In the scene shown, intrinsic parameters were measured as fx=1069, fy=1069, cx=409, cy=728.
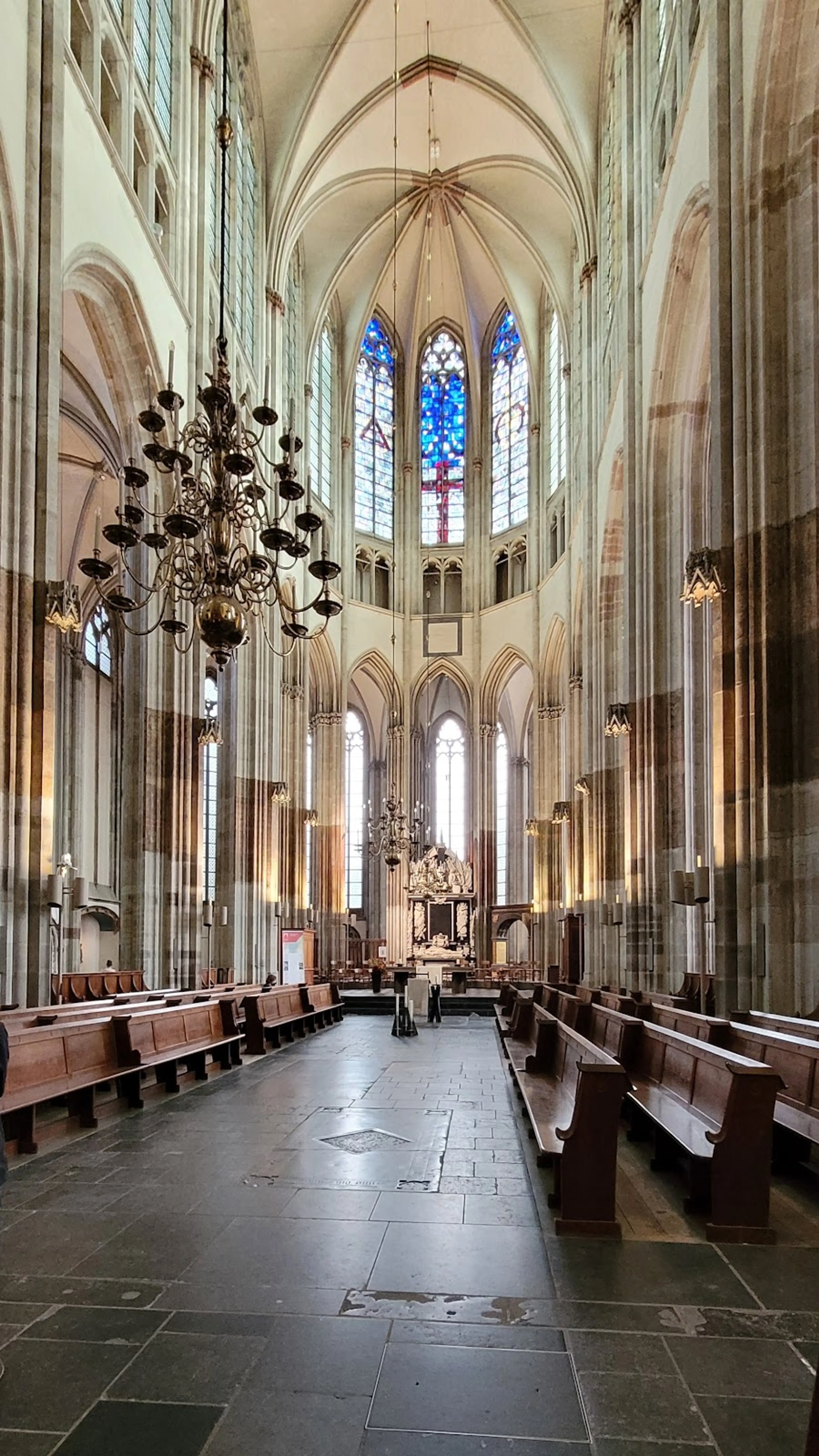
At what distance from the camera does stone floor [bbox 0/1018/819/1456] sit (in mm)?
3082

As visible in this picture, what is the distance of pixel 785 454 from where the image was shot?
9.58m

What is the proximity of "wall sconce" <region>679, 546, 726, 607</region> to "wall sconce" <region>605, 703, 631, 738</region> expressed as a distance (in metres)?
6.03

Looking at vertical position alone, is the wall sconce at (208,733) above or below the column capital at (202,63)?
below

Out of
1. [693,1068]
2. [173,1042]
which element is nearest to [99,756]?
[173,1042]

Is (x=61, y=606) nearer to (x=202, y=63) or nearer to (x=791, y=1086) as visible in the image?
(x=791, y=1086)

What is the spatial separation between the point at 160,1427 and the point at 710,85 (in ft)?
40.7

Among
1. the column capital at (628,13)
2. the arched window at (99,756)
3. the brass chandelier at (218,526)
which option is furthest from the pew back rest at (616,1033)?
the arched window at (99,756)

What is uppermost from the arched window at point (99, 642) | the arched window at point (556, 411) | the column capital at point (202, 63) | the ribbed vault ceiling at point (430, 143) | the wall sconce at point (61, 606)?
the ribbed vault ceiling at point (430, 143)

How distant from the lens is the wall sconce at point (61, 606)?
1092 centimetres

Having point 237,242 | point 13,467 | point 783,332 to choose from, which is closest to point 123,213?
point 13,467

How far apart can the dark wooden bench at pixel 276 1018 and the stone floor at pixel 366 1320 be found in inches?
247

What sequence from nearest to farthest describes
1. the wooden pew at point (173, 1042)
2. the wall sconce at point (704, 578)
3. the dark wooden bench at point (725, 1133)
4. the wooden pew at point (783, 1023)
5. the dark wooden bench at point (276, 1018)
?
the dark wooden bench at point (725, 1133), the wooden pew at point (783, 1023), the wooden pew at point (173, 1042), the wall sconce at point (704, 578), the dark wooden bench at point (276, 1018)

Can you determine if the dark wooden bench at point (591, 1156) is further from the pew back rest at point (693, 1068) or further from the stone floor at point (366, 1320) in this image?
the pew back rest at point (693, 1068)

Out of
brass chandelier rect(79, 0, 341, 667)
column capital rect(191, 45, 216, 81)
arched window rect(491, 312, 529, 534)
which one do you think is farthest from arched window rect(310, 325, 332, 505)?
brass chandelier rect(79, 0, 341, 667)
